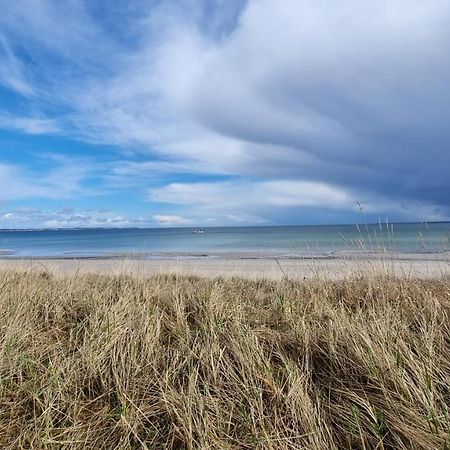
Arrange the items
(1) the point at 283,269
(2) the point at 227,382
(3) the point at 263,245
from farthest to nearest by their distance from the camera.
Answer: (3) the point at 263,245
(1) the point at 283,269
(2) the point at 227,382

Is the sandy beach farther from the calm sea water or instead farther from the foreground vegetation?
the foreground vegetation

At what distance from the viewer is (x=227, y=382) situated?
287 centimetres

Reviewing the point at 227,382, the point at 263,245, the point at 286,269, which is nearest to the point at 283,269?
the point at 286,269

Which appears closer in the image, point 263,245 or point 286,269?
point 286,269

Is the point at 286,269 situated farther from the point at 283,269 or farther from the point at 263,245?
the point at 263,245

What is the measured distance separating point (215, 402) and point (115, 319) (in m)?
1.86

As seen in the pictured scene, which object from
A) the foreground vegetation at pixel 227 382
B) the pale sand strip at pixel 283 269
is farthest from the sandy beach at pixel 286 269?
the foreground vegetation at pixel 227 382

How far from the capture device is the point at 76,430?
2.51 m

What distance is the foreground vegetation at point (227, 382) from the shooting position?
7.72ft

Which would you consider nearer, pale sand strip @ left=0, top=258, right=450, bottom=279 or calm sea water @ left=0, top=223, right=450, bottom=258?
pale sand strip @ left=0, top=258, right=450, bottom=279

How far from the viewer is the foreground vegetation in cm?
235

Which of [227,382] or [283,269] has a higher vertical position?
[227,382]

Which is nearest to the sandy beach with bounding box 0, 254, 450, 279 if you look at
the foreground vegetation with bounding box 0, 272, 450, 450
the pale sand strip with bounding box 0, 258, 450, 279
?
the pale sand strip with bounding box 0, 258, 450, 279

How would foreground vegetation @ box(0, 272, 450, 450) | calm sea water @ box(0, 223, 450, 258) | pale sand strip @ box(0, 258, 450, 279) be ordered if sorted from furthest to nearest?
calm sea water @ box(0, 223, 450, 258) < pale sand strip @ box(0, 258, 450, 279) < foreground vegetation @ box(0, 272, 450, 450)
